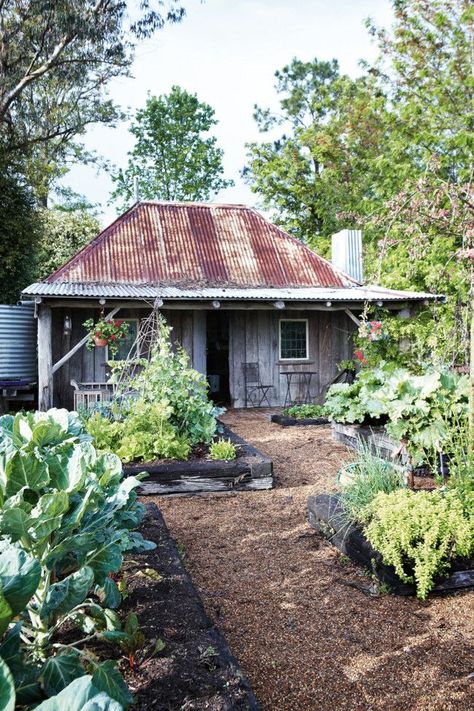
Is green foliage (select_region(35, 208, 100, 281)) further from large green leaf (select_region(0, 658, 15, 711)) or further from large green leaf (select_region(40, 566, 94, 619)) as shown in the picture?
large green leaf (select_region(0, 658, 15, 711))

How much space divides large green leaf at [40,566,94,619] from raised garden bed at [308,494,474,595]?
7.50 feet

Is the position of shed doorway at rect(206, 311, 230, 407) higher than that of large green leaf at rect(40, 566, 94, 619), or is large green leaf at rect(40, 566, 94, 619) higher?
shed doorway at rect(206, 311, 230, 407)

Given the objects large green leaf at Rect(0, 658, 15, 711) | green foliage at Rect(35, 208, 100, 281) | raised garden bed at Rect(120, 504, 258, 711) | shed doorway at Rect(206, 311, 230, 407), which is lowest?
raised garden bed at Rect(120, 504, 258, 711)

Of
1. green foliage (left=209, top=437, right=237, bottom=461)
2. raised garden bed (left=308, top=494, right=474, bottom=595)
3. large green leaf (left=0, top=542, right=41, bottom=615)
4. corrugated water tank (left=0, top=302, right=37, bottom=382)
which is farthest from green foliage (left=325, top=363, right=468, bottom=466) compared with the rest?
corrugated water tank (left=0, top=302, right=37, bottom=382)

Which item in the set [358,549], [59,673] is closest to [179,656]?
[59,673]

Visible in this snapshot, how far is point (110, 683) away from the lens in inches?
62.0

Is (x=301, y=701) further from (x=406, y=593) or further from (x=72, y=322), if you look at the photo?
(x=72, y=322)

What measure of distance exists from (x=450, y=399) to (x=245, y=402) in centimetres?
747

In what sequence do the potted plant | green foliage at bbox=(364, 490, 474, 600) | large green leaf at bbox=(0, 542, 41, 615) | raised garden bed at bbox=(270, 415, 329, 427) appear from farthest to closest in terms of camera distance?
raised garden bed at bbox=(270, 415, 329, 427) → the potted plant → green foliage at bbox=(364, 490, 474, 600) → large green leaf at bbox=(0, 542, 41, 615)

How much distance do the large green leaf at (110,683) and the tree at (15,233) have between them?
14.2 meters

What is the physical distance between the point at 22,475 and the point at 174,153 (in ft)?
97.6

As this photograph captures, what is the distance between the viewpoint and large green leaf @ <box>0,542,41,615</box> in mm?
1283

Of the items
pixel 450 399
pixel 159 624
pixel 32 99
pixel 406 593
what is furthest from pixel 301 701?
pixel 32 99

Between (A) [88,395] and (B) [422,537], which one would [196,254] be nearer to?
(A) [88,395]
